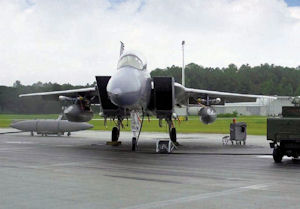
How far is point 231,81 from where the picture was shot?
13175cm

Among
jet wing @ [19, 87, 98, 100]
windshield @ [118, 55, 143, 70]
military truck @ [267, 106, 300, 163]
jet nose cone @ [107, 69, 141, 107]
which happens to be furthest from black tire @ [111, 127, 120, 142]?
military truck @ [267, 106, 300, 163]

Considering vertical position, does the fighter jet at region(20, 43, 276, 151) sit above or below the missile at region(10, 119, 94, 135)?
above

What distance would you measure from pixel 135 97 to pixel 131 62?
2.27 meters

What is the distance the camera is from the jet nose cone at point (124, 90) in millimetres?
17172

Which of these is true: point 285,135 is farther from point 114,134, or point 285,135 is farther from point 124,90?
point 114,134

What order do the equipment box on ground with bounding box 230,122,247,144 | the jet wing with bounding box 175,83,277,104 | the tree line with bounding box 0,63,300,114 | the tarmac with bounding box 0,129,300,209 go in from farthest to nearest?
1. the tree line with bounding box 0,63,300,114
2. the equipment box on ground with bounding box 230,122,247,144
3. the jet wing with bounding box 175,83,277,104
4. the tarmac with bounding box 0,129,300,209

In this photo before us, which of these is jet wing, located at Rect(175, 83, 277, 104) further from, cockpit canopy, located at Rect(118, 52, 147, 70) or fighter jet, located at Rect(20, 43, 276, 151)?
cockpit canopy, located at Rect(118, 52, 147, 70)

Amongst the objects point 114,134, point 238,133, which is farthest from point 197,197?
point 238,133

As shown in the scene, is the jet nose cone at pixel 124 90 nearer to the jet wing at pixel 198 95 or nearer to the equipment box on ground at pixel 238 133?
the jet wing at pixel 198 95

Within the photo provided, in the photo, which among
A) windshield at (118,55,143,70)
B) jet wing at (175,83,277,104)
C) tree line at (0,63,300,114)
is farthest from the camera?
tree line at (0,63,300,114)

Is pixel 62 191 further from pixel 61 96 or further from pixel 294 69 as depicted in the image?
pixel 294 69

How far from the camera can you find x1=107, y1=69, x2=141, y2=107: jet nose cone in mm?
17172

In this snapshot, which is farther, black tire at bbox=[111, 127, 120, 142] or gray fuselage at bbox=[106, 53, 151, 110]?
black tire at bbox=[111, 127, 120, 142]

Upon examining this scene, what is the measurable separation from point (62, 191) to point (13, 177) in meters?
2.43
